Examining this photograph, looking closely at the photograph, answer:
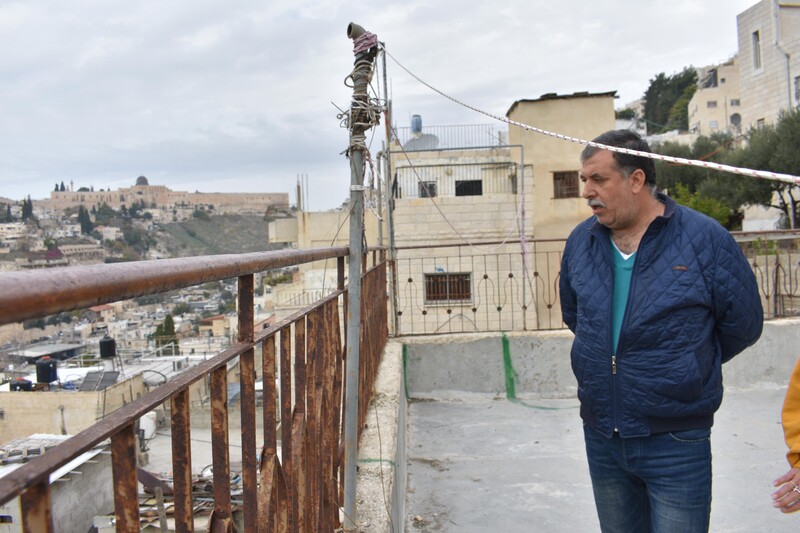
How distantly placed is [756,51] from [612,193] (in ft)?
129

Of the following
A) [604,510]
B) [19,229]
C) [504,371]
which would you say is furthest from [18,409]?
[604,510]

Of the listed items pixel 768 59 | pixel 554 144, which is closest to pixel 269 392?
pixel 554 144

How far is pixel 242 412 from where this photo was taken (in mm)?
1339

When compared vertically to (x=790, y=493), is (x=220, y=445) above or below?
above

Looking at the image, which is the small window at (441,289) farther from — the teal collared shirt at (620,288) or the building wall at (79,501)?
the building wall at (79,501)

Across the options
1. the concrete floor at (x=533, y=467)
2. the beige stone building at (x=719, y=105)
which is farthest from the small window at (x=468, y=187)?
the beige stone building at (x=719, y=105)

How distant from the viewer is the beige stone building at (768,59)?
1252 inches

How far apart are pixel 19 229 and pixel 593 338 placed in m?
11.1

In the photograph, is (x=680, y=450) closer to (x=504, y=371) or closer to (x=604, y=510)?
(x=604, y=510)

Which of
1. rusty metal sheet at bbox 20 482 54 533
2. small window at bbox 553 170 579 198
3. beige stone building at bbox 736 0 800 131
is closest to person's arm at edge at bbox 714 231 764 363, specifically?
Result: rusty metal sheet at bbox 20 482 54 533

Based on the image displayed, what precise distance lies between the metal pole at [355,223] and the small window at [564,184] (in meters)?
16.3

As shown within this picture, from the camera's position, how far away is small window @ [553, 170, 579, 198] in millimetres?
18031

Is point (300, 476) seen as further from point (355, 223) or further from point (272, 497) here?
point (355, 223)

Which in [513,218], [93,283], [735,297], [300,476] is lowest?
[300,476]
